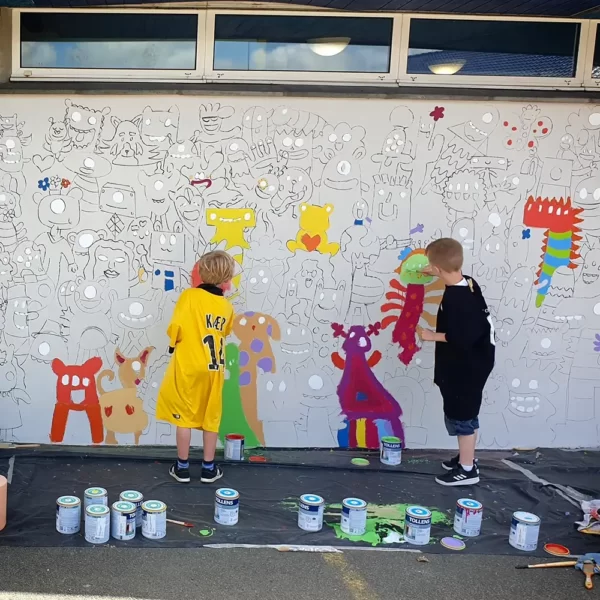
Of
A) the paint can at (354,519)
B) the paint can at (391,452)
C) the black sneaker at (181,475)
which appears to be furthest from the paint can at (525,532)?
the black sneaker at (181,475)

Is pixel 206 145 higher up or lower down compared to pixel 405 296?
higher up

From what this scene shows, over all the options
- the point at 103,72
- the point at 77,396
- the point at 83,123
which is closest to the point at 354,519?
the point at 77,396

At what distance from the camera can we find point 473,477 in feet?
13.9

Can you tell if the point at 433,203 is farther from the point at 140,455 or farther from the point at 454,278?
the point at 140,455

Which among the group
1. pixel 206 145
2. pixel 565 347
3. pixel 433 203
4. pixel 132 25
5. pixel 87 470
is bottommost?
pixel 87 470

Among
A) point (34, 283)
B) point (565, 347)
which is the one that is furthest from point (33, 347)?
point (565, 347)

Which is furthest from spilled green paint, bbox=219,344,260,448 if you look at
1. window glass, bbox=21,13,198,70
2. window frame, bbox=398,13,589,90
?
window frame, bbox=398,13,589,90

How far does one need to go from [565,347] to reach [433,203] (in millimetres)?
1508

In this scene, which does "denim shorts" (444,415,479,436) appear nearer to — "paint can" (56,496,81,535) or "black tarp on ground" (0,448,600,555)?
"black tarp on ground" (0,448,600,555)

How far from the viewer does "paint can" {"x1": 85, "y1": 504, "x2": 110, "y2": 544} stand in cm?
320

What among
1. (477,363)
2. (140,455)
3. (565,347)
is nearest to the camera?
(477,363)

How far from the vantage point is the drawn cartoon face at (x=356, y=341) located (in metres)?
4.76

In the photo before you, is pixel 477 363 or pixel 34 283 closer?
pixel 477 363

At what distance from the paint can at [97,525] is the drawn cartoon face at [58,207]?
2.20 m
